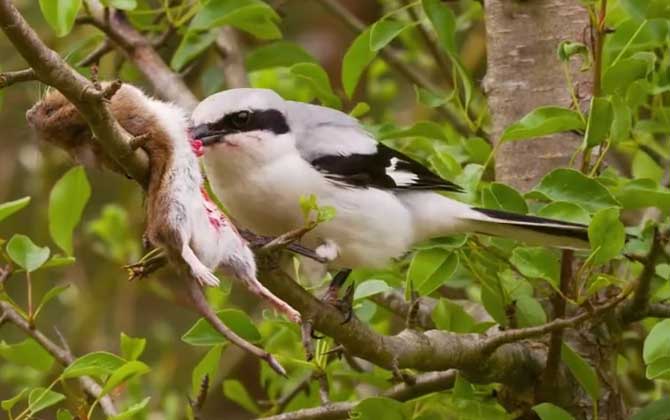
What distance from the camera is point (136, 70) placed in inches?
111

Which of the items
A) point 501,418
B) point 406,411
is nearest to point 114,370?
point 406,411

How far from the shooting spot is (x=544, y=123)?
191 cm

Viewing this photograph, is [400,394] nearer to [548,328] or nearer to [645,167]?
[548,328]

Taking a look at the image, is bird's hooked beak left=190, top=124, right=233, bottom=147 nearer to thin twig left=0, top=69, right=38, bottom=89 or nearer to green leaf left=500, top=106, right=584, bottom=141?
green leaf left=500, top=106, right=584, bottom=141

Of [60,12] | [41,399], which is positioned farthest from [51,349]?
[60,12]

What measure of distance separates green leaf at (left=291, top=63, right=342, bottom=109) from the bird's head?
0.08 m

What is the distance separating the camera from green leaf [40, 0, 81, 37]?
1812 mm

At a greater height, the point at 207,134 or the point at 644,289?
the point at 207,134

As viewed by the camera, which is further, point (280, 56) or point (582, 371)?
point (280, 56)

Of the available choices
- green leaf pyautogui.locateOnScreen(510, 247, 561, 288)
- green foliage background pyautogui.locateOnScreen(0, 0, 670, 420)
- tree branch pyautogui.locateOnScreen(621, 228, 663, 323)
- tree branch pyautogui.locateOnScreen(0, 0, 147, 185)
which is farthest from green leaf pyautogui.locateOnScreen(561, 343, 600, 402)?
tree branch pyautogui.locateOnScreen(0, 0, 147, 185)

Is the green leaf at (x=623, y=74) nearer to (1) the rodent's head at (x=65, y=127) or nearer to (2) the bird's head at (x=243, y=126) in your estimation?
(2) the bird's head at (x=243, y=126)

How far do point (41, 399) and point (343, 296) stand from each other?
56cm

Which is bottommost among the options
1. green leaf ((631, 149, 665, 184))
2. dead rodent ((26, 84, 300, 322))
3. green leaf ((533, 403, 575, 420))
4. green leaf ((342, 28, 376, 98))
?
green leaf ((533, 403, 575, 420))

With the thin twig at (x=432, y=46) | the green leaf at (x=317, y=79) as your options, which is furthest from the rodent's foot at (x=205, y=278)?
the thin twig at (x=432, y=46)
